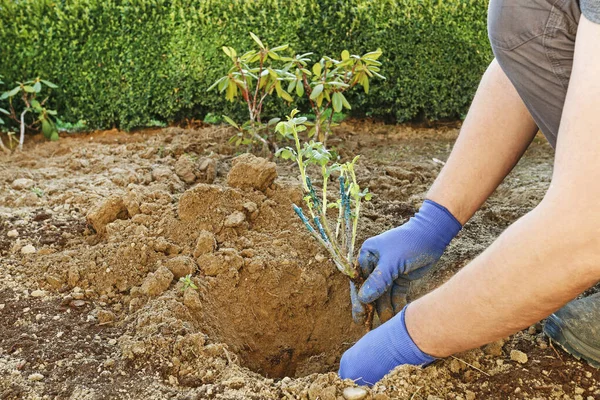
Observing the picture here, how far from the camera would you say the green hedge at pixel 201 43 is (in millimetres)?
4160

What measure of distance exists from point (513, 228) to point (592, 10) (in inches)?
21.5

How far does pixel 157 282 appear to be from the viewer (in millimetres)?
2369

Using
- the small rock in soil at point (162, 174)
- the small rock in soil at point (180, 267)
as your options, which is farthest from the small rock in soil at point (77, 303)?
the small rock in soil at point (162, 174)

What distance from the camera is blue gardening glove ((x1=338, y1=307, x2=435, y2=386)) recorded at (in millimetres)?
1892

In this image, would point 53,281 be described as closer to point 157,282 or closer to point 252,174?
point 157,282

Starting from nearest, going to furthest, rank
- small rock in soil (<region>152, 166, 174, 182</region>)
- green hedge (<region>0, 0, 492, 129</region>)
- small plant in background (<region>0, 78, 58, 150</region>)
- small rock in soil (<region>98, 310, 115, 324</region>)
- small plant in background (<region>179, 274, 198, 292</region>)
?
small rock in soil (<region>98, 310, 115, 324</region>)
small plant in background (<region>179, 274, 198, 292</region>)
small rock in soil (<region>152, 166, 174, 182</region>)
small plant in background (<region>0, 78, 58, 150</region>)
green hedge (<region>0, 0, 492, 129</region>)

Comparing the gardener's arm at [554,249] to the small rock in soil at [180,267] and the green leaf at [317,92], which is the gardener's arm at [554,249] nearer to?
the small rock in soil at [180,267]

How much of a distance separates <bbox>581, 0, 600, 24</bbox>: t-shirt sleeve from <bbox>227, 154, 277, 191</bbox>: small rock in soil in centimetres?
158

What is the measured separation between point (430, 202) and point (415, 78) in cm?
205

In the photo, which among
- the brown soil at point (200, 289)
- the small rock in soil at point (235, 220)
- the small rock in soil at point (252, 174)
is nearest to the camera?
the brown soil at point (200, 289)

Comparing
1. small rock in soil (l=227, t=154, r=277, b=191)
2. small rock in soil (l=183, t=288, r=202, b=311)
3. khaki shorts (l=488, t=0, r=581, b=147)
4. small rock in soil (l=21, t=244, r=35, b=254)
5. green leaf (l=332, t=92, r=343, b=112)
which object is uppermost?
khaki shorts (l=488, t=0, r=581, b=147)

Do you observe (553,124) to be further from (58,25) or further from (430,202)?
(58,25)

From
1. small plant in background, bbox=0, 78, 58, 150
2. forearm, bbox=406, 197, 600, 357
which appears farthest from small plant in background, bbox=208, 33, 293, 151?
forearm, bbox=406, 197, 600, 357

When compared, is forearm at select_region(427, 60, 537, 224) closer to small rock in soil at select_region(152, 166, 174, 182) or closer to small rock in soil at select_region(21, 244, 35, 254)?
small rock in soil at select_region(152, 166, 174, 182)
